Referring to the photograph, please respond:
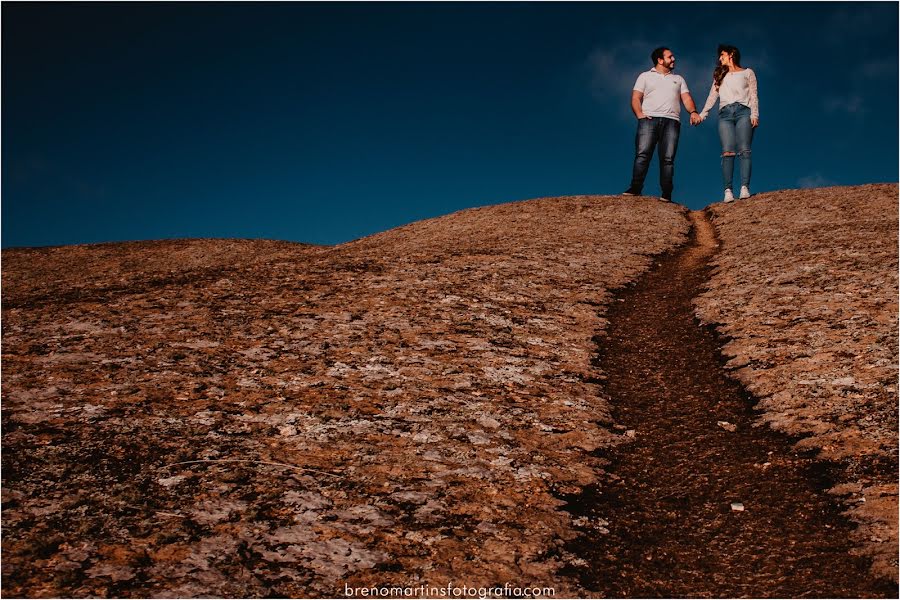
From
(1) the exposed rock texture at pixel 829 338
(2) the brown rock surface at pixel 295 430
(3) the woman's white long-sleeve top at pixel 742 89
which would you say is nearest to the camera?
A: (2) the brown rock surface at pixel 295 430

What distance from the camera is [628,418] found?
22.6ft

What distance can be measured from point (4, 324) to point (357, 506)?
7.98m

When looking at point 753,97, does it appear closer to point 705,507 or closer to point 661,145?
point 661,145

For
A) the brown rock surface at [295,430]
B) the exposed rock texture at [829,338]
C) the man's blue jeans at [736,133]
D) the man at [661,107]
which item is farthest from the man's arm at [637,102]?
the brown rock surface at [295,430]

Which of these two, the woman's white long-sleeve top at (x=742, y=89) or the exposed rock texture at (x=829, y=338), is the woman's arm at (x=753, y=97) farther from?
the exposed rock texture at (x=829, y=338)

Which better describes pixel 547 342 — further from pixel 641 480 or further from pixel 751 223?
pixel 751 223

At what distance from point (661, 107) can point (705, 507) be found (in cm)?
2032

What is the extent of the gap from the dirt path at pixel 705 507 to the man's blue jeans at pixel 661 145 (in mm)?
16646

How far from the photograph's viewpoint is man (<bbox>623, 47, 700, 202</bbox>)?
73.6ft

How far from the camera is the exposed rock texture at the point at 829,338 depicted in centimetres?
529

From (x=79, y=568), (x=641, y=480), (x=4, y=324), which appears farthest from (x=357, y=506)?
(x=4, y=324)

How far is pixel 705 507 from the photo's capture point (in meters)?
5.11

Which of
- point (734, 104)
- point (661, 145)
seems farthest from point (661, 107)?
point (734, 104)

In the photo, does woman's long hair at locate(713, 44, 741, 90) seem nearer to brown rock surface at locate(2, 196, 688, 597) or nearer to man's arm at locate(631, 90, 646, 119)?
man's arm at locate(631, 90, 646, 119)
